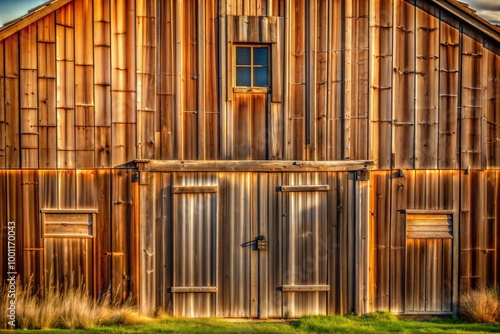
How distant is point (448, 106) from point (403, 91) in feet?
3.28

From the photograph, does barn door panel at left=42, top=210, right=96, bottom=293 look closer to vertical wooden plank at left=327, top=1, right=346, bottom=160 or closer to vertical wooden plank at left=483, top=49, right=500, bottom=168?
vertical wooden plank at left=327, top=1, right=346, bottom=160

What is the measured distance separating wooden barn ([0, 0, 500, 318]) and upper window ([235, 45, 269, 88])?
0.11ft

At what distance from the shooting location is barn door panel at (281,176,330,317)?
33.6ft

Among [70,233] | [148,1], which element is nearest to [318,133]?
[148,1]

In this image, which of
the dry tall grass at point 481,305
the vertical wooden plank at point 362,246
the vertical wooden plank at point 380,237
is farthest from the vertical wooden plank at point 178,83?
the dry tall grass at point 481,305

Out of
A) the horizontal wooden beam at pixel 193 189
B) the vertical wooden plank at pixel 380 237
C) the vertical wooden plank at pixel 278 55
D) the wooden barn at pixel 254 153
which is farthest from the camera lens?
the vertical wooden plank at pixel 380 237

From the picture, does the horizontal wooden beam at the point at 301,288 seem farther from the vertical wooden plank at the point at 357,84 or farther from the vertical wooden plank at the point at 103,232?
the vertical wooden plank at the point at 103,232

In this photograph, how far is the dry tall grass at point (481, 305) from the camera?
10.0 metres

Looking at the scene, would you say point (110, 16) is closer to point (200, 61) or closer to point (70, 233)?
point (200, 61)

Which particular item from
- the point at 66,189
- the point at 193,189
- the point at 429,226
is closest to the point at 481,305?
the point at 429,226

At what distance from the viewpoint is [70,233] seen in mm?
10055

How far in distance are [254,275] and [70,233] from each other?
382 cm

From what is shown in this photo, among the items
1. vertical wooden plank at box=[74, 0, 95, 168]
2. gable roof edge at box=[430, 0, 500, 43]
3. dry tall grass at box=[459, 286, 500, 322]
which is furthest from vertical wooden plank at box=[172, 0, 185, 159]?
dry tall grass at box=[459, 286, 500, 322]

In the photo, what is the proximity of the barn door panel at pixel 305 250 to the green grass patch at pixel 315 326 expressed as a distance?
353mm
